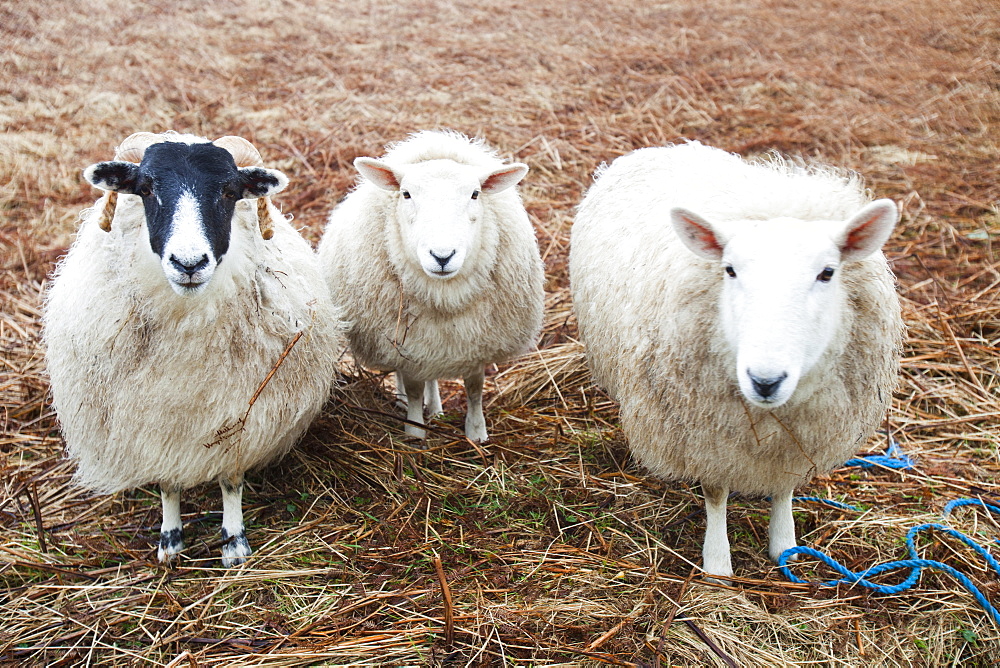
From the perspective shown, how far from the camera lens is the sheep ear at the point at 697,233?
2457mm

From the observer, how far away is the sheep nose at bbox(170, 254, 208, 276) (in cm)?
246

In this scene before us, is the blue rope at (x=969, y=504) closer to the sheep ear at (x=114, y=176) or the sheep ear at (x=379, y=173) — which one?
the sheep ear at (x=379, y=173)

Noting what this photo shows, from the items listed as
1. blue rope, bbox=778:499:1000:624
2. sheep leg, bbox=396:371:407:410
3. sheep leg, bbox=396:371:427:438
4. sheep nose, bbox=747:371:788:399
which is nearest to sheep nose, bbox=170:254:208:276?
sheep leg, bbox=396:371:427:438

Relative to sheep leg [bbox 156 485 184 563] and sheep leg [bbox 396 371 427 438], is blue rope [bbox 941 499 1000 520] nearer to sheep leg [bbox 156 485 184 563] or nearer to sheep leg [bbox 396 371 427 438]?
sheep leg [bbox 396 371 427 438]

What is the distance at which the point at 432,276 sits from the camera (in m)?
3.49

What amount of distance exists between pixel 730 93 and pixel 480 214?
263 inches

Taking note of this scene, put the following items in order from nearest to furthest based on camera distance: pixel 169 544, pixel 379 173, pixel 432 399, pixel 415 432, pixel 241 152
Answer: pixel 241 152, pixel 169 544, pixel 379 173, pixel 415 432, pixel 432 399

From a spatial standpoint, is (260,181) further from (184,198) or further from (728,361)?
(728,361)

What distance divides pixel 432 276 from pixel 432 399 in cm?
131

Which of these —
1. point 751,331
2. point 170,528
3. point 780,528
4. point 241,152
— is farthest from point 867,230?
point 170,528

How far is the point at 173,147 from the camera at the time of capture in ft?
8.80

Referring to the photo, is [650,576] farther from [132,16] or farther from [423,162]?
[132,16]

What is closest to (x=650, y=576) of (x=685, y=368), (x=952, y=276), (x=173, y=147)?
(x=685, y=368)

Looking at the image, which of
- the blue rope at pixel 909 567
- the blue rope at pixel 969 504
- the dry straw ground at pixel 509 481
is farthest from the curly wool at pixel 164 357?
the blue rope at pixel 969 504
